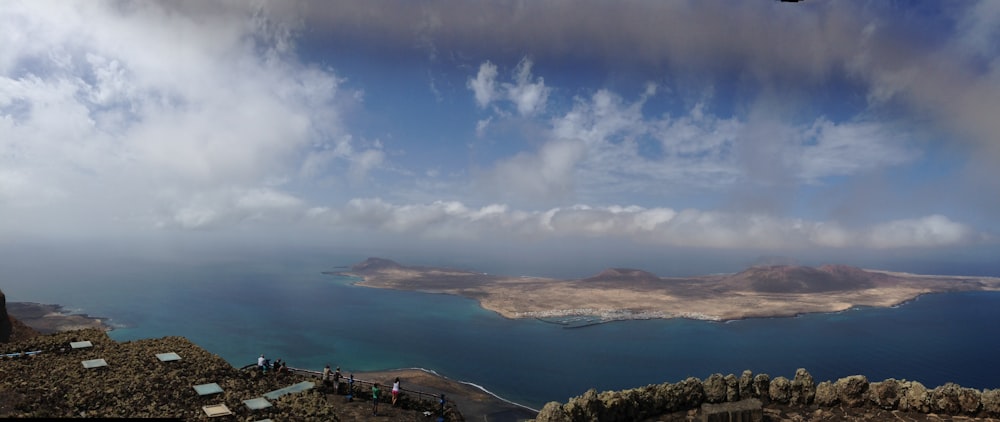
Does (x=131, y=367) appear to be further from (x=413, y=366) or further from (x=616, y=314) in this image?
(x=616, y=314)

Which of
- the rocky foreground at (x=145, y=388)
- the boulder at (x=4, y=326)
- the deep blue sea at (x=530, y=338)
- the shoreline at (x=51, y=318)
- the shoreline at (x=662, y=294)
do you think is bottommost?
the deep blue sea at (x=530, y=338)

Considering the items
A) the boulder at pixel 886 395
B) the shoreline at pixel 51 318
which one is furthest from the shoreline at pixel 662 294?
the boulder at pixel 886 395

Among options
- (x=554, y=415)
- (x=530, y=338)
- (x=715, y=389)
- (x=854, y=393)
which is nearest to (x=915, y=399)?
(x=854, y=393)

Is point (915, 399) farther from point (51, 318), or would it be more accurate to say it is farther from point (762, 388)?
point (51, 318)

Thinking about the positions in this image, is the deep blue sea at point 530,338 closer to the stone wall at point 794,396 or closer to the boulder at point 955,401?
the stone wall at point 794,396

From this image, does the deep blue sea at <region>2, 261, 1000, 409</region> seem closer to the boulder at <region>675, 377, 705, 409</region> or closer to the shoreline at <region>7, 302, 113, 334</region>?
the shoreline at <region>7, 302, 113, 334</region>

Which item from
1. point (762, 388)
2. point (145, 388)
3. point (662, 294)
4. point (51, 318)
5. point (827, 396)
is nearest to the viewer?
point (827, 396)

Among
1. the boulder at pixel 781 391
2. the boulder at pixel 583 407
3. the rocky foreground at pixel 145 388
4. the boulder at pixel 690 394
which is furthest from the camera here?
the rocky foreground at pixel 145 388
